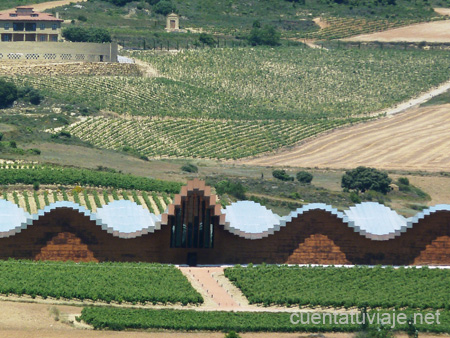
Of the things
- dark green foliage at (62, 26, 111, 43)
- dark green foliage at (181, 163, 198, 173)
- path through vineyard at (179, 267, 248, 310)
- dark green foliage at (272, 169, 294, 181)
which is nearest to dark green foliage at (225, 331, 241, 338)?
path through vineyard at (179, 267, 248, 310)

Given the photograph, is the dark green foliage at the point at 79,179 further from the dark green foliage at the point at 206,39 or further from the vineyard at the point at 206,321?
the dark green foliage at the point at 206,39

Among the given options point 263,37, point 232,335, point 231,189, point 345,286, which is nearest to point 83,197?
point 231,189

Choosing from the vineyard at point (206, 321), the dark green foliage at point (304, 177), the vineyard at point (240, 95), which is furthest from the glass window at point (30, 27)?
the vineyard at point (206, 321)

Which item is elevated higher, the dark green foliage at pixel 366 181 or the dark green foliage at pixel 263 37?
the dark green foliage at pixel 263 37

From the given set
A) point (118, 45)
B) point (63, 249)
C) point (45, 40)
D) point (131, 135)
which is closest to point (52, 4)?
point (118, 45)

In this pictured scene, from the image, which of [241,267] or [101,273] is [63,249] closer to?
[101,273]
